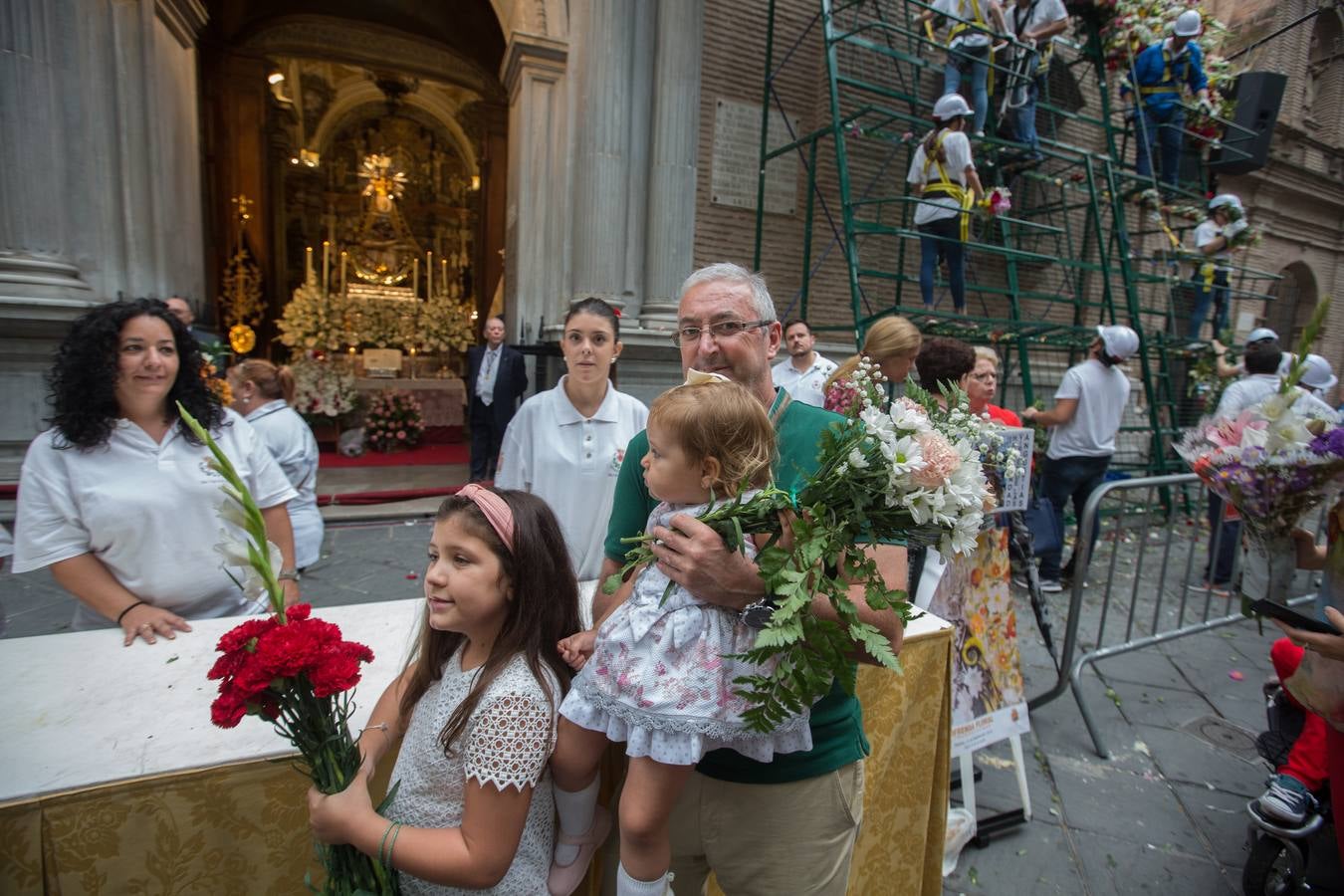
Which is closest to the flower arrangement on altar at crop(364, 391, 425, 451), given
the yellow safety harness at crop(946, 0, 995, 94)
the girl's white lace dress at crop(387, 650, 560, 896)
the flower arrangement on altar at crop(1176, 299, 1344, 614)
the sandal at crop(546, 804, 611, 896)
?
the yellow safety harness at crop(946, 0, 995, 94)

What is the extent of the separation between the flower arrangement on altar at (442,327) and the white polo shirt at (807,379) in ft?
24.9

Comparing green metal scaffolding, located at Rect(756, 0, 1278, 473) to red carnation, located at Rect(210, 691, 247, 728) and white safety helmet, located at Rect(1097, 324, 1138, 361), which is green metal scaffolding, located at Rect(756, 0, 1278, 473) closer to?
white safety helmet, located at Rect(1097, 324, 1138, 361)

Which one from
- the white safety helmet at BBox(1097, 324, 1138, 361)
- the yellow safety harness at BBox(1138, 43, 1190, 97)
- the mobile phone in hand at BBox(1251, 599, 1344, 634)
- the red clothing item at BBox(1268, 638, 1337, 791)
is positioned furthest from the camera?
the yellow safety harness at BBox(1138, 43, 1190, 97)

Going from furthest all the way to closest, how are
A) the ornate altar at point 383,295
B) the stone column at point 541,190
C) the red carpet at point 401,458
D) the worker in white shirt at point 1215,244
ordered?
1. the ornate altar at point 383,295
2. the worker in white shirt at point 1215,244
3. the red carpet at point 401,458
4. the stone column at point 541,190

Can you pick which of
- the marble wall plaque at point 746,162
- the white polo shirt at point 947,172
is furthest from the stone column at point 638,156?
the white polo shirt at point 947,172

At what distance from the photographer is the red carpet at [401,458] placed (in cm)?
830

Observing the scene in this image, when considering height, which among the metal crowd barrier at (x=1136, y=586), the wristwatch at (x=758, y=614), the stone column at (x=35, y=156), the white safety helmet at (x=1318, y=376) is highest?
the stone column at (x=35, y=156)

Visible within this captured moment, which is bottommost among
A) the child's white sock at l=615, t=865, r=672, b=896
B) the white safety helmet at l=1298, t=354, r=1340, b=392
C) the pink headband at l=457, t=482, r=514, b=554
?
the child's white sock at l=615, t=865, r=672, b=896

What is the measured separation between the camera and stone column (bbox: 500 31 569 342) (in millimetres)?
7121

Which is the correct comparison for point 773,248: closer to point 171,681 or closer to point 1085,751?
point 1085,751

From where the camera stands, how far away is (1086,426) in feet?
17.9

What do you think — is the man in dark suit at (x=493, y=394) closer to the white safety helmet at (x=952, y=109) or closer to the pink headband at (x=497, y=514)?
the white safety helmet at (x=952, y=109)

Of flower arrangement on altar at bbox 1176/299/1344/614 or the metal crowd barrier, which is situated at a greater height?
flower arrangement on altar at bbox 1176/299/1344/614

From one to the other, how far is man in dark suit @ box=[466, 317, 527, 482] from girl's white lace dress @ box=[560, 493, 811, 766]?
19.5ft
